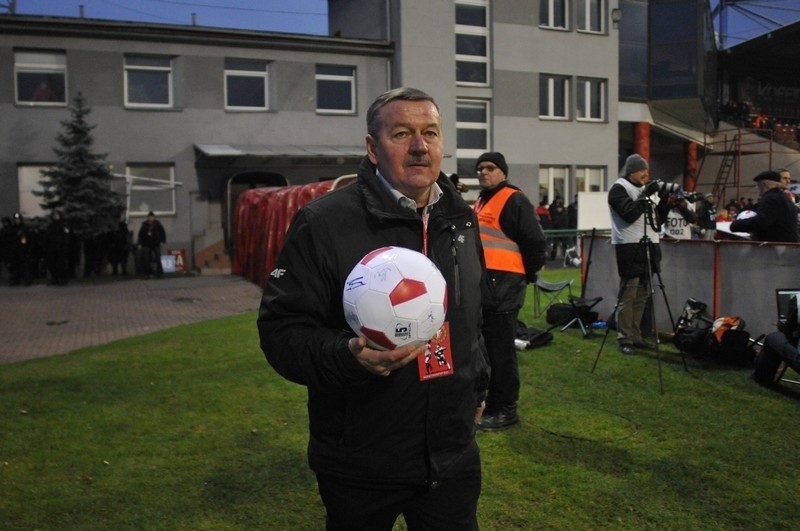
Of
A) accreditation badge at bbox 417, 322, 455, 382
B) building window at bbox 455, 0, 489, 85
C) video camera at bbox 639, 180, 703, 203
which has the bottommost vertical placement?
accreditation badge at bbox 417, 322, 455, 382

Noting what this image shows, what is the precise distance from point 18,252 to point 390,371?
20670 millimetres

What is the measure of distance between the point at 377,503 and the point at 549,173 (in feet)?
93.6

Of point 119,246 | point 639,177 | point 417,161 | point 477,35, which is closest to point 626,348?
point 639,177

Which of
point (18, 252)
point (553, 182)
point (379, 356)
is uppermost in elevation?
point (553, 182)

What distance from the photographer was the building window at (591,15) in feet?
99.8

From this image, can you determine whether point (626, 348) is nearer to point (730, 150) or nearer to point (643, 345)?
point (643, 345)

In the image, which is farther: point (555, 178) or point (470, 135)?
point (555, 178)

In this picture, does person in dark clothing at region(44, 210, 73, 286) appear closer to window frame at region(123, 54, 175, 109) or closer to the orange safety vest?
window frame at region(123, 54, 175, 109)

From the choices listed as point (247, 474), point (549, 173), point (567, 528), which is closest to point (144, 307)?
point (247, 474)

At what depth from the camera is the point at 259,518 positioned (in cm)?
439

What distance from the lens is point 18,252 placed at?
789 inches

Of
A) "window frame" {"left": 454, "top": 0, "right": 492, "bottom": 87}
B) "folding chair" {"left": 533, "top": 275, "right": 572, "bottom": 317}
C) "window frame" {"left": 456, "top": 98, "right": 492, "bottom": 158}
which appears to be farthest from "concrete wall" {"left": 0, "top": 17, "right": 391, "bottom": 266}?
"folding chair" {"left": 533, "top": 275, "right": 572, "bottom": 317}

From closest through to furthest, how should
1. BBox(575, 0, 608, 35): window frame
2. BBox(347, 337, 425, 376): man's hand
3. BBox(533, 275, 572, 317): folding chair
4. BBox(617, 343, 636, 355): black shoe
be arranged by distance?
1. BBox(347, 337, 425, 376): man's hand
2. BBox(617, 343, 636, 355): black shoe
3. BBox(533, 275, 572, 317): folding chair
4. BBox(575, 0, 608, 35): window frame

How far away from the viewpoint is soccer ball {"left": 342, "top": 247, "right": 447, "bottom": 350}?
7.47 feet
